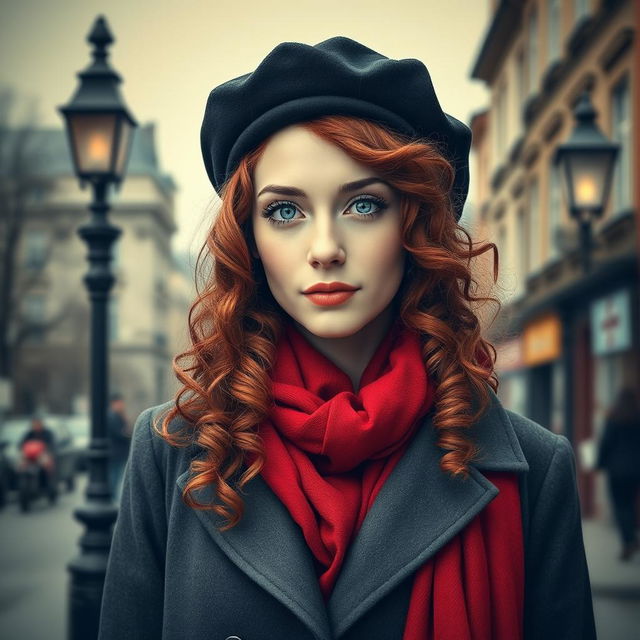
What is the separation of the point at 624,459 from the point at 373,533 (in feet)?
30.2

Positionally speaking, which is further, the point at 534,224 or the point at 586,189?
the point at 534,224

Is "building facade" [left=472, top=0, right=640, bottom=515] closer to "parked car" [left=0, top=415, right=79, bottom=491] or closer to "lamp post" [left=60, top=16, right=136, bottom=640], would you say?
"lamp post" [left=60, top=16, right=136, bottom=640]

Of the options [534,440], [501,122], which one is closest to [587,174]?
[534,440]

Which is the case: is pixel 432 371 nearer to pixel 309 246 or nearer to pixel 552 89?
pixel 309 246

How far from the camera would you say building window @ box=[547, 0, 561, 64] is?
725 inches

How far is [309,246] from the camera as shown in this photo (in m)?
1.99

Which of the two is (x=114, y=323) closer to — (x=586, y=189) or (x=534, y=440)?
(x=586, y=189)

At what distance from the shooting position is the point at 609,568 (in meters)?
9.79

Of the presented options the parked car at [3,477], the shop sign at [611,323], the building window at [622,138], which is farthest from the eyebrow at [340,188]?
the parked car at [3,477]

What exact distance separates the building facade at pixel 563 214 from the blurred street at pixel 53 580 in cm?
136

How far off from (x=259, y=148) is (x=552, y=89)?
17.1m

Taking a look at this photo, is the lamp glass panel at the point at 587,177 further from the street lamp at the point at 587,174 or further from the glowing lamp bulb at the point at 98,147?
the glowing lamp bulb at the point at 98,147

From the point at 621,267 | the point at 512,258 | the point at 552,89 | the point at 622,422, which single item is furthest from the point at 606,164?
the point at 512,258

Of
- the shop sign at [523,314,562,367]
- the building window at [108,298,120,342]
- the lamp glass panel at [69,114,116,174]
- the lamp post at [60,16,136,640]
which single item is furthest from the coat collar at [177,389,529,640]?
the building window at [108,298,120,342]
